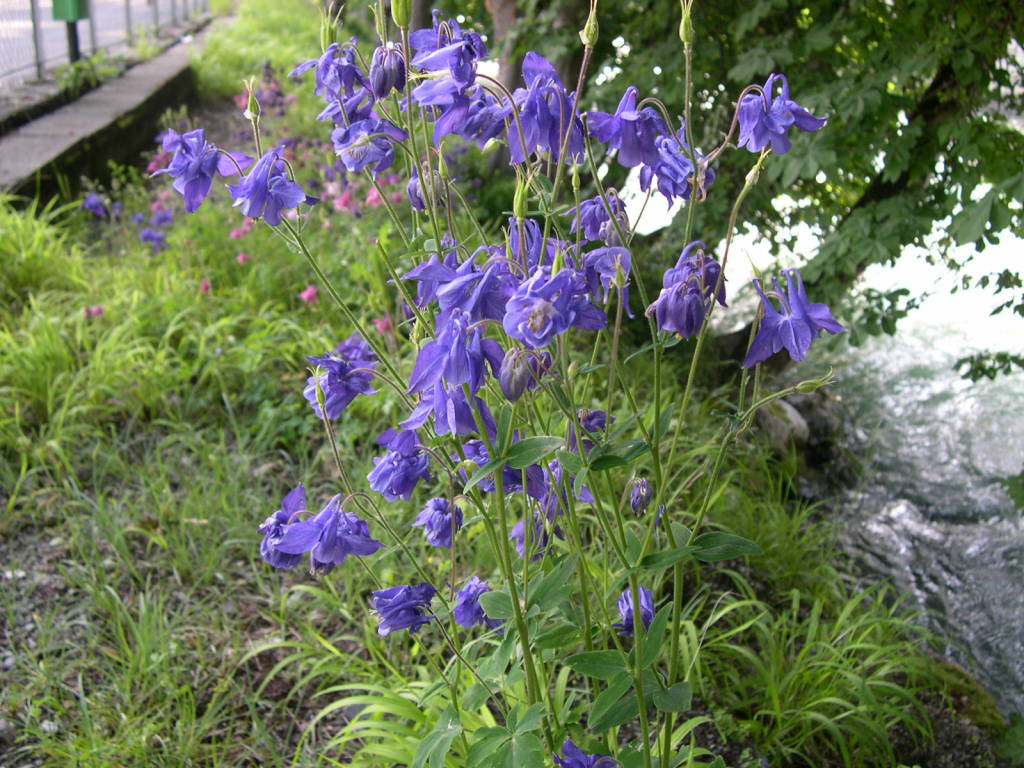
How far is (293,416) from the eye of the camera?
3.15 m

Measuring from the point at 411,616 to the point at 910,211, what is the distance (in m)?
2.11

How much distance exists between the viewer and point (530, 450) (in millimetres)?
1108

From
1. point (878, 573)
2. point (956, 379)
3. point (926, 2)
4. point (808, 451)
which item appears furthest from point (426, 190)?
point (956, 379)

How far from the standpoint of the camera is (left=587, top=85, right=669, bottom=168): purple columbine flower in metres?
1.18

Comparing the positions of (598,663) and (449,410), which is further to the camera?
(598,663)

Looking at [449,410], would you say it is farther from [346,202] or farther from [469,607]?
[346,202]

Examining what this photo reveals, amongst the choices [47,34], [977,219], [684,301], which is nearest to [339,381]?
[684,301]

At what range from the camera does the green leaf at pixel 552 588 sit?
3.97 feet

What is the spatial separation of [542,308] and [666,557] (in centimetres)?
42

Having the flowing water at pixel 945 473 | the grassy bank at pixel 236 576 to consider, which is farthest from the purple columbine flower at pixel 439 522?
the flowing water at pixel 945 473

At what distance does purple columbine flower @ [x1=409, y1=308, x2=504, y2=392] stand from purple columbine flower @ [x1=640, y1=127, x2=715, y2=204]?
1.29 ft

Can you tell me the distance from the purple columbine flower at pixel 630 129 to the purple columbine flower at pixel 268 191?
15.4 inches

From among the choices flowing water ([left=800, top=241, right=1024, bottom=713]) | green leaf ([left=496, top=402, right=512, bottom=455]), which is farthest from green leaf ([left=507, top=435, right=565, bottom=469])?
flowing water ([left=800, top=241, right=1024, bottom=713])

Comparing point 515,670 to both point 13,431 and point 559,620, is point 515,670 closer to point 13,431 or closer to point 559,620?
point 559,620
